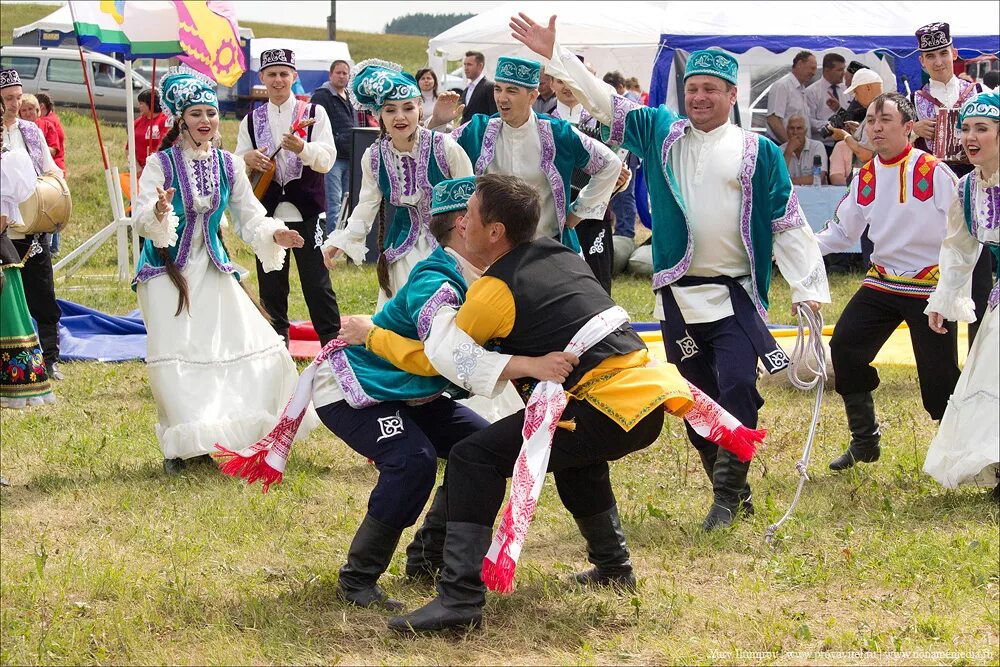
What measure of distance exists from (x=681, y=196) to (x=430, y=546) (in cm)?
168

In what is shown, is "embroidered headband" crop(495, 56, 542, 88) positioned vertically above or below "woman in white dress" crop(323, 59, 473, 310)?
above

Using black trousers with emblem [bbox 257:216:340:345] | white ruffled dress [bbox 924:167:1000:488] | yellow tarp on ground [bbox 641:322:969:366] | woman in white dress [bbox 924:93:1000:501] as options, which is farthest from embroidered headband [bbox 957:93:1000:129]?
black trousers with emblem [bbox 257:216:340:345]

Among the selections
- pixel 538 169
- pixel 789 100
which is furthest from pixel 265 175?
pixel 789 100

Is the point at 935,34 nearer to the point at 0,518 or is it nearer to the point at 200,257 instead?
the point at 200,257

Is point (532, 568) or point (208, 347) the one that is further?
point (208, 347)

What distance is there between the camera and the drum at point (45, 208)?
6277 mm

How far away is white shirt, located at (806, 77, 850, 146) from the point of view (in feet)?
41.5

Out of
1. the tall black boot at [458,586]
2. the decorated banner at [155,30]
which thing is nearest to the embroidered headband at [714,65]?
the tall black boot at [458,586]

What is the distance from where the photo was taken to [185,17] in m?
10.0

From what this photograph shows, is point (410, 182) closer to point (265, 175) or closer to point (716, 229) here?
point (716, 229)

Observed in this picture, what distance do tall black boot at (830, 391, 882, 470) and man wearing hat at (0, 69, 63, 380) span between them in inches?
190

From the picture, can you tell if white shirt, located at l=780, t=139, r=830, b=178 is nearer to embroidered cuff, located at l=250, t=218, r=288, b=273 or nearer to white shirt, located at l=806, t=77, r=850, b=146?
white shirt, located at l=806, t=77, r=850, b=146

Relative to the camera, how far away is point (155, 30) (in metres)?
10.0

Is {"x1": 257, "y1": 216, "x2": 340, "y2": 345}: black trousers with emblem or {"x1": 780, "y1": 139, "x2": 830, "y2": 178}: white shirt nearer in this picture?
{"x1": 257, "y1": 216, "x2": 340, "y2": 345}: black trousers with emblem
